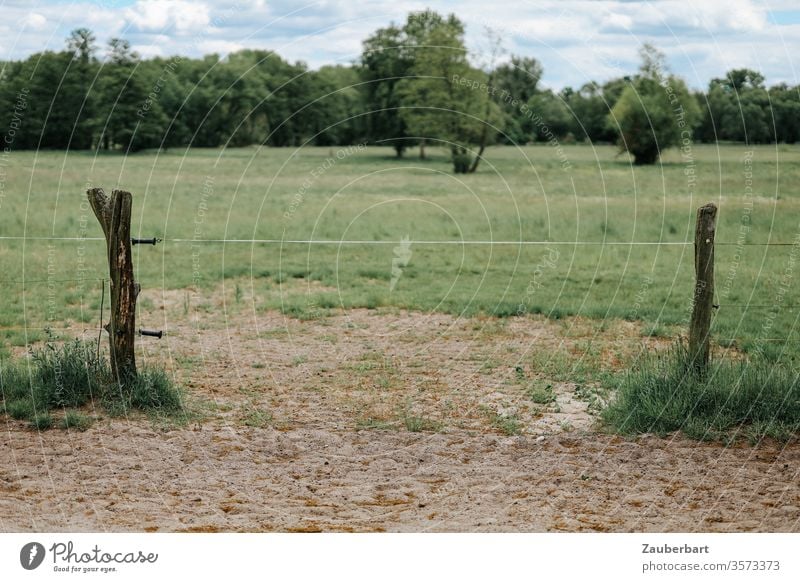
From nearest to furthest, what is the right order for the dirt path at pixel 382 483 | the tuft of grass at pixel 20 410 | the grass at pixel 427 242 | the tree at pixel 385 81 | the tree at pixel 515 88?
the dirt path at pixel 382 483 < the tuft of grass at pixel 20 410 < the grass at pixel 427 242 < the tree at pixel 385 81 < the tree at pixel 515 88

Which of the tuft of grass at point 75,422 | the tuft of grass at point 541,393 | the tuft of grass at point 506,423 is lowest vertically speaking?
the tuft of grass at point 506,423

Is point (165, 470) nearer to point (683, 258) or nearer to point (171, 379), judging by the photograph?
point (171, 379)

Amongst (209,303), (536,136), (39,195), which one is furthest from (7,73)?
(536,136)

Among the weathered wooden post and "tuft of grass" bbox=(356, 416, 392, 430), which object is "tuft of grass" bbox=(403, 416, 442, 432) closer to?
"tuft of grass" bbox=(356, 416, 392, 430)

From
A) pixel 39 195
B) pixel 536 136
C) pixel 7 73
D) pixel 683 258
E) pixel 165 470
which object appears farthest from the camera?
pixel 536 136

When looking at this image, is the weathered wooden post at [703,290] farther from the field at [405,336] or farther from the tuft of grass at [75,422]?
the tuft of grass at [75,422]

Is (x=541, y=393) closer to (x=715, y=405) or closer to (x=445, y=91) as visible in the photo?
(x=715, y=405)

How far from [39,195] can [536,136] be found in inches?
546

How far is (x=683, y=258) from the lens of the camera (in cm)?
1775

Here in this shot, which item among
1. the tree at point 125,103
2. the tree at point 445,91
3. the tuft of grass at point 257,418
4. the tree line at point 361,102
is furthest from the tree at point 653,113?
the tuft of grass at point 257,418

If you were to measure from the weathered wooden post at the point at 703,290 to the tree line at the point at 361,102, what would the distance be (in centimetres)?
1182

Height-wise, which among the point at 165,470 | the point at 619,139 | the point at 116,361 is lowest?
the point at 165,470

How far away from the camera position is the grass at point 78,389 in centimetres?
877

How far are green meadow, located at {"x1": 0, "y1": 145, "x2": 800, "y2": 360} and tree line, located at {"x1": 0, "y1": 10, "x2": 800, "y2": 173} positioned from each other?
0.78m
